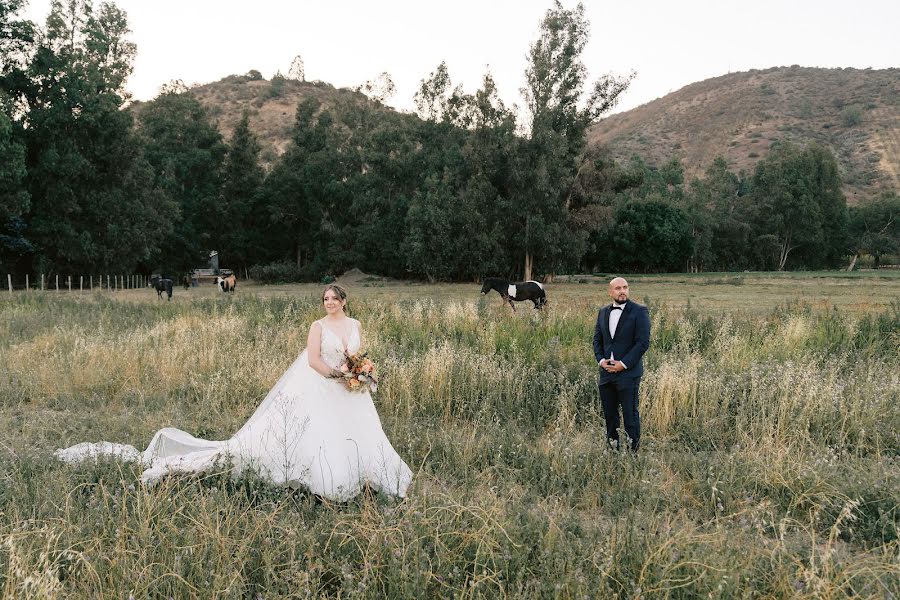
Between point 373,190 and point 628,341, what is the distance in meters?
43.5

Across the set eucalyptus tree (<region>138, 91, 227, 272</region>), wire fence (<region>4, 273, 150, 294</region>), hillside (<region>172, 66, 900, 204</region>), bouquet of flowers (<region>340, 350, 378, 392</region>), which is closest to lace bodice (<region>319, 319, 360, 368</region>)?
bouquet of flowers (<region>340, 350, 378, 392</region>)

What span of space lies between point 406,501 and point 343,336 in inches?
71.4

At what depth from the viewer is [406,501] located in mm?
4320

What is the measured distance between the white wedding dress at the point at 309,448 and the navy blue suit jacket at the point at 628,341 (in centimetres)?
234

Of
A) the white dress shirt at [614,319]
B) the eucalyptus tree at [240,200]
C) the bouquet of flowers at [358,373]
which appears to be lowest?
the bouquet of flowers at [358,373]

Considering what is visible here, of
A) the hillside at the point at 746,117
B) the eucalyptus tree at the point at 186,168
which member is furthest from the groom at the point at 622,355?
the hillside at the point at 746,117

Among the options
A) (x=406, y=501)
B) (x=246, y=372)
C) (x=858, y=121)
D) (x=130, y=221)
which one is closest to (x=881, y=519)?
(x=406, y=501)

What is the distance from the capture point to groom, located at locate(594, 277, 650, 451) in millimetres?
6008

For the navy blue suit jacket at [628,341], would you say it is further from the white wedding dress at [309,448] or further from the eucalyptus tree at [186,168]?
the eucalyptus tree at [186,168]

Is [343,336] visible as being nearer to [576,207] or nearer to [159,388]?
[159,388]

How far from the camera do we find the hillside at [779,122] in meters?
94.8

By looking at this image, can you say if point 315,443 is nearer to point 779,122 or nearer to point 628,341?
point 628,341

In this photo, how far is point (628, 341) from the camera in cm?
609

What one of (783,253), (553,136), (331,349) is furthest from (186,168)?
(783,253)
